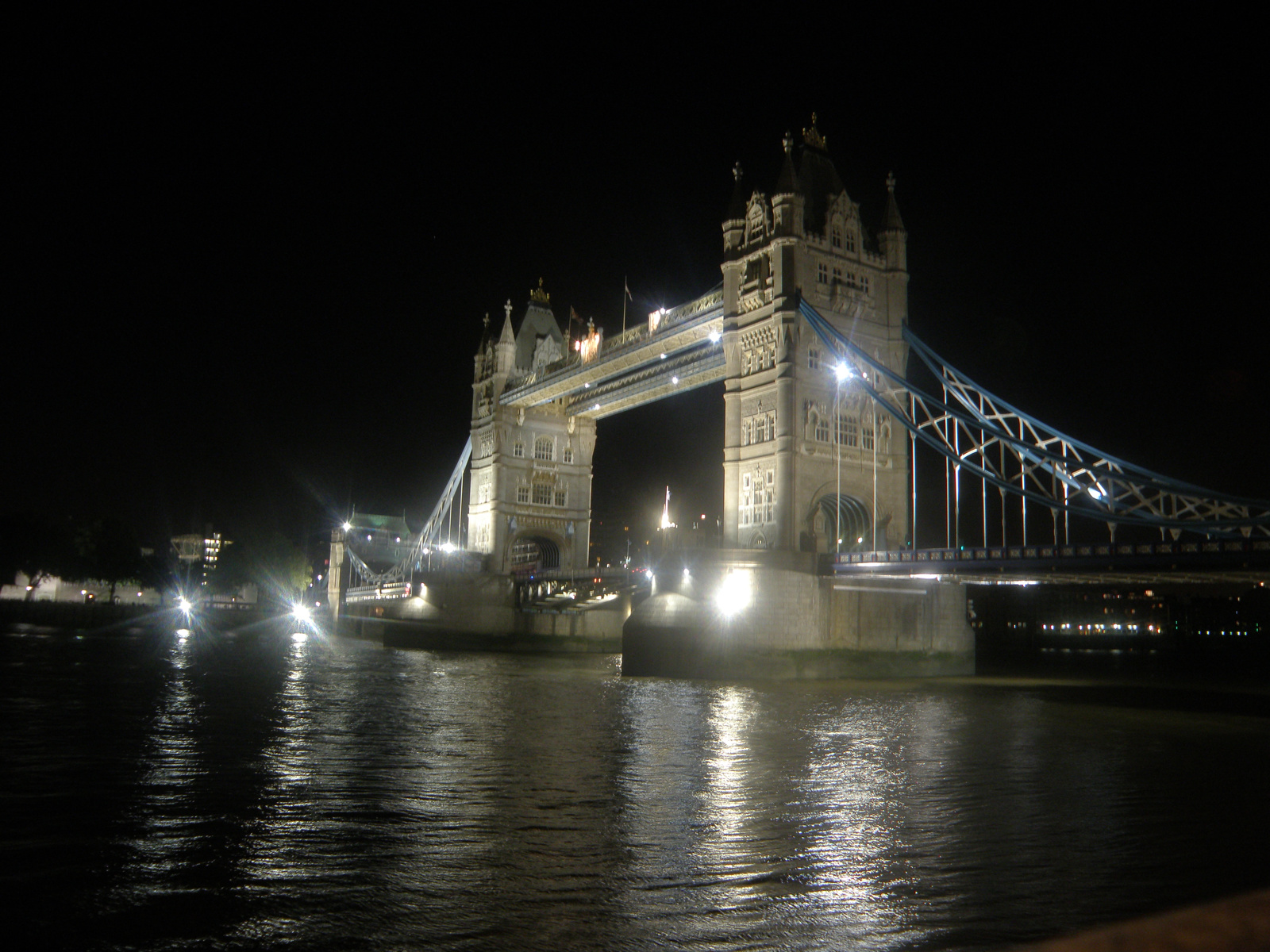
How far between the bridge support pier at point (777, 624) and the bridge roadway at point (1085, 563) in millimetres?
1361

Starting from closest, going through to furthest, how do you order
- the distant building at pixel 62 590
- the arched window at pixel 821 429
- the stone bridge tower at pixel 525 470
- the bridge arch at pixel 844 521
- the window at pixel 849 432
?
the bridge arch at pixel 844 521
the arched window at pixel 821 429
the window at pixel 849 432
the stone bridge tower at pixel 525 470
the distant building at pixel 62 590

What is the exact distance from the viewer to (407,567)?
65.6 m

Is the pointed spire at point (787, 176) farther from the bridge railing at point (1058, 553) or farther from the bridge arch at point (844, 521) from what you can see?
the bridge railing at point (1058, 553)

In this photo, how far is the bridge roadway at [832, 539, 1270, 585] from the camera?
2306 centimetres

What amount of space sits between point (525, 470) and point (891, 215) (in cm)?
2610

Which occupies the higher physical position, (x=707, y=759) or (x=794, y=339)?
(x=794, y=339)

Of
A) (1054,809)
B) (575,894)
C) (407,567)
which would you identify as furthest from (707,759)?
(407,567)

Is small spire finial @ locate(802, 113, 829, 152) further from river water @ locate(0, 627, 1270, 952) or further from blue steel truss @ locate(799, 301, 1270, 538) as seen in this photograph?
river water @ locate(0, 627, 1270, 952)

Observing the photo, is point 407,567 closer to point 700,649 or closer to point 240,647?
point 240,647

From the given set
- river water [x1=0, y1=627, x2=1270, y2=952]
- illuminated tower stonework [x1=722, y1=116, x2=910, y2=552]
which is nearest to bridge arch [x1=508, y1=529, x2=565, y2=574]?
illuminated tower stonework [x1=722, y1=116, x2=910, y2=552]

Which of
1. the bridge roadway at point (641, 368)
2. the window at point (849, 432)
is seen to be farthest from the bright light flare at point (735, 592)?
the bridge roadway at point (641, 368)

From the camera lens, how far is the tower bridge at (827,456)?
27.8m

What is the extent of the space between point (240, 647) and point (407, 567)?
2246 cm

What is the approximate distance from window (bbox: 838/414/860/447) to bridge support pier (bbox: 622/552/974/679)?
549 cm
